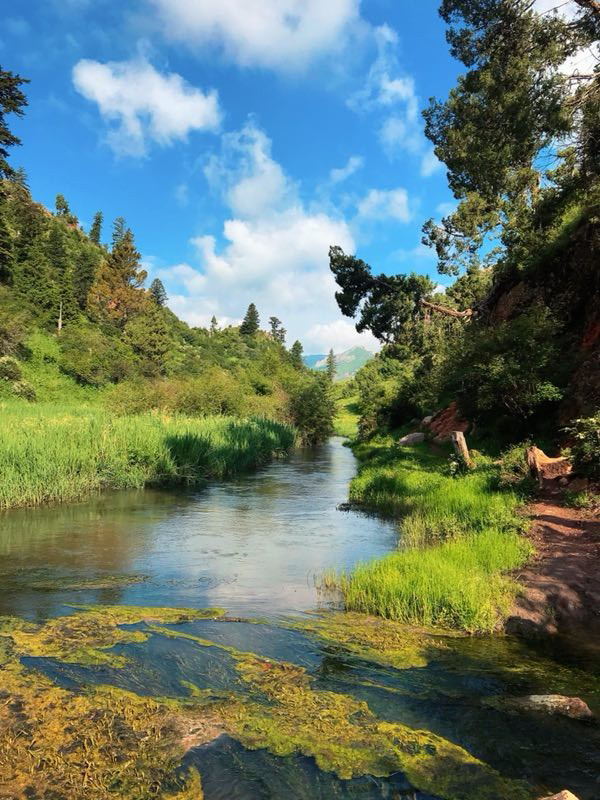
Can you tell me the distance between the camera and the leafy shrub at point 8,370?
1663 inches

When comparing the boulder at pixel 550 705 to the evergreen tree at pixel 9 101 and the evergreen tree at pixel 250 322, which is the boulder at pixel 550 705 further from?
the evergreen tree at pixel 250 322

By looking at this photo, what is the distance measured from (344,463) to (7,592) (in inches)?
1040

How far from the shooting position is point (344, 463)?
34.2m

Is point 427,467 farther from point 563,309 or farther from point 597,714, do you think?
point 597,714

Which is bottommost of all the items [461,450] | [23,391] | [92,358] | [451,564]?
[451,564]

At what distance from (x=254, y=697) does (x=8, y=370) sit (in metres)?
43.5

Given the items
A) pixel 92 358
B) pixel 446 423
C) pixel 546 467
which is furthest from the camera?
pixel 92 358

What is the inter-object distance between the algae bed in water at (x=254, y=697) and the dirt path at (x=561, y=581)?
28.0 inches

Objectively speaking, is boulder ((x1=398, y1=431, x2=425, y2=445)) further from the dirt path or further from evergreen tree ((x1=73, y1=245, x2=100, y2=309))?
evergreen tree ((x1=73, y1=245, x2=100, y2=309))

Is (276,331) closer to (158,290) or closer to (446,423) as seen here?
(158,290)

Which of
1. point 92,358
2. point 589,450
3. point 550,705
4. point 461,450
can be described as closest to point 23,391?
point 92,358

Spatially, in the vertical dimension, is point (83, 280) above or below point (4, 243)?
above

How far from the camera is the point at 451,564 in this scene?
8.75 m

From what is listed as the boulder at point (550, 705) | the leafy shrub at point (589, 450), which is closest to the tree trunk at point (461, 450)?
the leafy shrub at point (589, 450)
